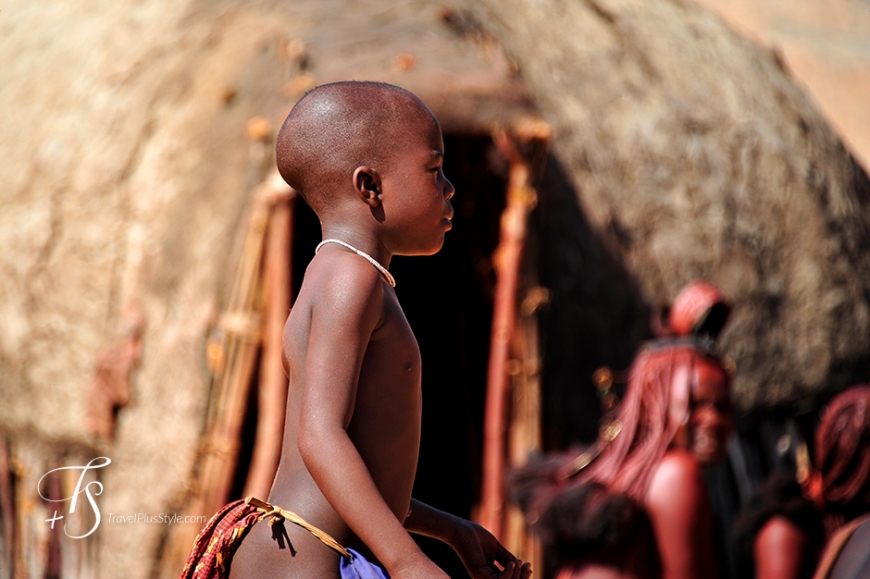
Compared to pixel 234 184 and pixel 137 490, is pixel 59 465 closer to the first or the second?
pixel 137 490

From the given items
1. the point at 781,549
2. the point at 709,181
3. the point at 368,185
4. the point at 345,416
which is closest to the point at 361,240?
the point at 368,185

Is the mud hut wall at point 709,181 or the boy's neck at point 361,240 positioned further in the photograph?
the mud hut wall at point 709,181

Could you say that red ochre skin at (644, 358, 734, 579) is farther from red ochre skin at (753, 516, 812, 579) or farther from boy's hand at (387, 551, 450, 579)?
boy's hand at (387, 551, 450, 579)

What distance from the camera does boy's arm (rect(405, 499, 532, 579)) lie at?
1.97m

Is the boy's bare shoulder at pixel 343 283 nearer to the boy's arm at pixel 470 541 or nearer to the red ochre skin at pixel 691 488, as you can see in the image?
the boy's arm at pixel 470 541

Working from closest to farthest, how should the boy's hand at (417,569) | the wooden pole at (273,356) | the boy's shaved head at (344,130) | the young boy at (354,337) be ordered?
the boy's hand at (417,569) < the young boy at (354,337) < the boy's shaved head at (344,130) < the wooden pole at (273,356)

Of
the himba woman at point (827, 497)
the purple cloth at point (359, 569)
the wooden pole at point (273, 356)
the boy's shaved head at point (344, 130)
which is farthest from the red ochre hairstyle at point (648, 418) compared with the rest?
the boy's shaved head at point (344, 130)

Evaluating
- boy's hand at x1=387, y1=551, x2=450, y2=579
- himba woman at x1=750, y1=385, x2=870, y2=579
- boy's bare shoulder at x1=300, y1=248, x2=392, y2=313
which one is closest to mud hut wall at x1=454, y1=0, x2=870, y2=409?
himba woman at x1=750, y1=385, x2=870, y2=579

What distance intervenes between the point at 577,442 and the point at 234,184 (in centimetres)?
233

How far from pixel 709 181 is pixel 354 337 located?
19.1 ft

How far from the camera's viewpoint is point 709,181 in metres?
7.20

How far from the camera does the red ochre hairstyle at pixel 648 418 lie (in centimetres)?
355

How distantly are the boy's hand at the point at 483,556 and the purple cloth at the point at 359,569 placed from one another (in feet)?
0.76

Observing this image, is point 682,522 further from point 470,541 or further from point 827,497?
point 470,541
